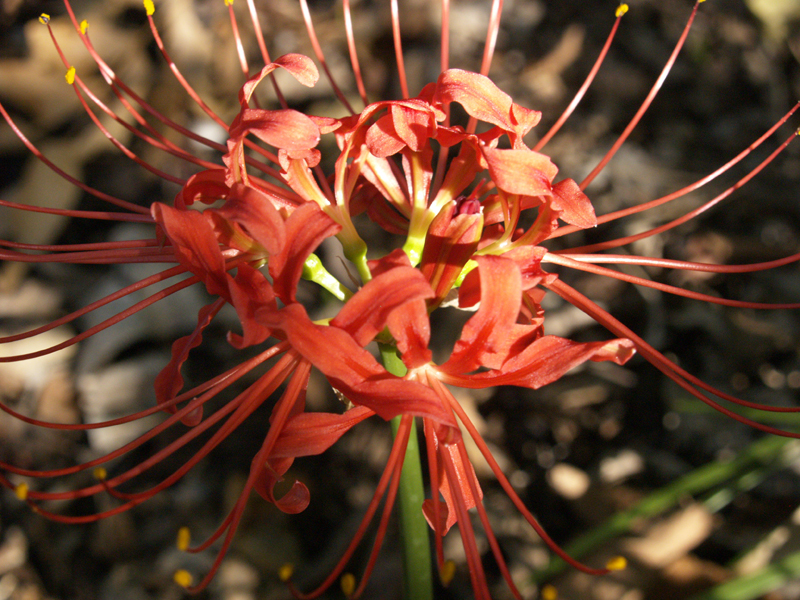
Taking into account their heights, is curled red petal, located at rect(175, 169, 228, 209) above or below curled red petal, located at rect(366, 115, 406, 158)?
above

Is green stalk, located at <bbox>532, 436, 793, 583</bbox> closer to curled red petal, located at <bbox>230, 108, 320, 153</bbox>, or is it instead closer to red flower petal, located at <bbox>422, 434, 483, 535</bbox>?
red flower petal, located at <bbox>422, 434, 483, 535</bbox>

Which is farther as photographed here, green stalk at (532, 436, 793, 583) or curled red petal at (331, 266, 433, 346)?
green stalk at (532, 436, 793, 583)

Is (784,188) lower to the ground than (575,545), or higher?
higher

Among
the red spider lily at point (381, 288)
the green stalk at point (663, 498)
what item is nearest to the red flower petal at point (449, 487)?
the red spider lily at point (381, 288)

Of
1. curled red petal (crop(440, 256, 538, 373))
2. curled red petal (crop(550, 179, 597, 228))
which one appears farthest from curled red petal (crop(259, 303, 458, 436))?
curled red petal (crop(550, 179, 597, 228))

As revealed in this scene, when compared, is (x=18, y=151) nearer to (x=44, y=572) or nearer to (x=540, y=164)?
(x=44, y=572)

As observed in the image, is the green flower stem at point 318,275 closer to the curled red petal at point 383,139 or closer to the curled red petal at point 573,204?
the curled red petal at point 383,139

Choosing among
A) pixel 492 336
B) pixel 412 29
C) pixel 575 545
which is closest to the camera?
pixel 492 336

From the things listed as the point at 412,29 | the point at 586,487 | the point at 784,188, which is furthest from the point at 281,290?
the point at 784,188
